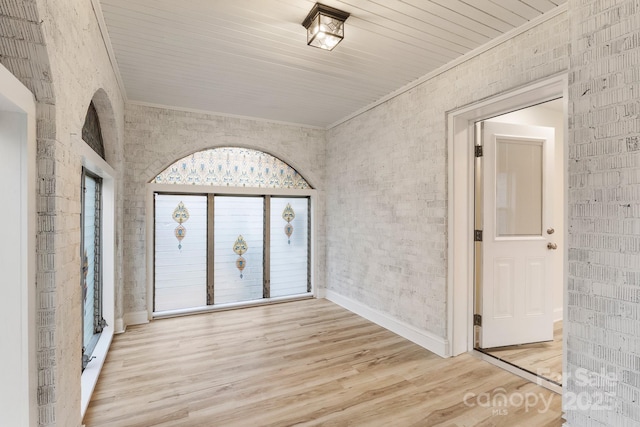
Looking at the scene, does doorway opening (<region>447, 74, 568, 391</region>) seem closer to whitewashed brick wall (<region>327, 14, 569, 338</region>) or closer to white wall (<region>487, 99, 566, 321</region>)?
whitewashed brick wall (<region>327, 14, 569, 338</region>)

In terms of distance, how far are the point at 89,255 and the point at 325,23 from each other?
2.76 meters

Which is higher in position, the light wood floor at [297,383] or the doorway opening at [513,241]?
the doorway opening at [513,241]

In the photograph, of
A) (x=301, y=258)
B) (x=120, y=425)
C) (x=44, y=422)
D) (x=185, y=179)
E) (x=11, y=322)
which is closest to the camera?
(x=11, y=322)

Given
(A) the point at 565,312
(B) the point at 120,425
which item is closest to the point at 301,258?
(B) the point at 120,425

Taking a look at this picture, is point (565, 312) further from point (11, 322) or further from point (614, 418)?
point (11, 322)

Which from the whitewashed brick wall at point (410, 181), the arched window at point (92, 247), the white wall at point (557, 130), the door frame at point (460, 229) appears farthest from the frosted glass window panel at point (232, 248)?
the white wall at point (557, 130)

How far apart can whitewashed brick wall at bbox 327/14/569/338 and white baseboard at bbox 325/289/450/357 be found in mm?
59

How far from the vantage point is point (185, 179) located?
13.3 ft

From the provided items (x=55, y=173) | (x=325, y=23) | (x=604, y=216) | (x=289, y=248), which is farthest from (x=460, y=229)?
(x=55, y=173)

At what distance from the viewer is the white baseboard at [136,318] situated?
12.0 ft

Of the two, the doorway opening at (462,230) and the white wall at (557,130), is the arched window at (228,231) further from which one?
the white wall at (557,130)

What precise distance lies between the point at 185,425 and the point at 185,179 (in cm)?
291

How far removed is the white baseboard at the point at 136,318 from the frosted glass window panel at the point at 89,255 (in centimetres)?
70

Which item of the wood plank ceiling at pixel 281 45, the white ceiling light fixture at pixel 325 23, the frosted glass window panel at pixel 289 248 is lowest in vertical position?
the frosted glass window panel at pixel 289 248
